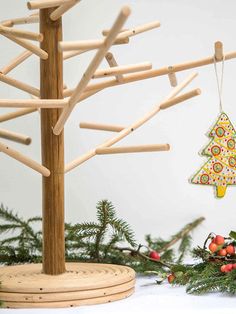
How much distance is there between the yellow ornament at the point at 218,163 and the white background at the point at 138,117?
59 cm

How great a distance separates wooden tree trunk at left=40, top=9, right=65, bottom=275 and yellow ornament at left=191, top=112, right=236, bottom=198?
7.6 inches

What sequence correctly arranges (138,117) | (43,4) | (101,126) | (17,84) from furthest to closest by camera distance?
(138,117)
(101,126)
(17,84)
(43,4)

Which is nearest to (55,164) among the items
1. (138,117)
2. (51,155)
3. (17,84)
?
(51,155)

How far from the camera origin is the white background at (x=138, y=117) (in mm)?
1593

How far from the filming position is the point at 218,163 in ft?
3.42

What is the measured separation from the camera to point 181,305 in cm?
92

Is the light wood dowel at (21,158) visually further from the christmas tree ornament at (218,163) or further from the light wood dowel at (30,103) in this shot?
the christmas tree ornament at (218,163)

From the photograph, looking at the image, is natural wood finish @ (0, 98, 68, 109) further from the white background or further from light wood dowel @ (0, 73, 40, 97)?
the white background

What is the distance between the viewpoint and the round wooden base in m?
0.91

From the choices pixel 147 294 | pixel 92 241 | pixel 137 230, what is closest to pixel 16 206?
pixel 137 230

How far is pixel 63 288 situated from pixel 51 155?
0.18 metres

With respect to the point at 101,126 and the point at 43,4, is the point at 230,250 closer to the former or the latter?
the point at 101,126

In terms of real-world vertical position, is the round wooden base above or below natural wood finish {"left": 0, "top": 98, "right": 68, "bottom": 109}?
below

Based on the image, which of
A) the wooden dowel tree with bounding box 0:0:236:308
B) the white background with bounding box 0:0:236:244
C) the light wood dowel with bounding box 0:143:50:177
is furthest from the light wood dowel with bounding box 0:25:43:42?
the white background with bounding box 0:0:236:244
